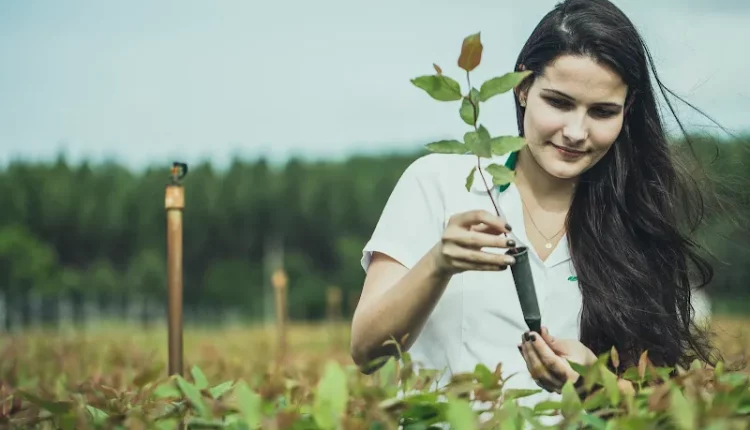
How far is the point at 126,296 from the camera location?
55562 millimetres

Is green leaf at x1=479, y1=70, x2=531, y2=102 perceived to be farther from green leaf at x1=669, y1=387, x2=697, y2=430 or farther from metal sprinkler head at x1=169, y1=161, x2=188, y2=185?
metal sprinkler head at x1=169, y1=161, x2=188, y2=185

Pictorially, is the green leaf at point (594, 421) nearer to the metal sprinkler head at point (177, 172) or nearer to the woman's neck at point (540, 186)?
the woman's neck at point (540, 186)

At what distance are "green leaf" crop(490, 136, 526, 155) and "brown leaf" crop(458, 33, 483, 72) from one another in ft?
0.48

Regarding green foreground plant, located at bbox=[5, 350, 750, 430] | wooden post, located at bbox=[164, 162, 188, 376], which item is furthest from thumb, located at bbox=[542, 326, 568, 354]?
wooden post, located at bbox=[164, 162, 188, 376]

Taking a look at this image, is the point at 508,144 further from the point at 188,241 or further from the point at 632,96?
the point at 188,241

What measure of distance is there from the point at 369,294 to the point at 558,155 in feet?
1.89

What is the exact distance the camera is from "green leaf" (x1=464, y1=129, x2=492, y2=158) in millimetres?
1859

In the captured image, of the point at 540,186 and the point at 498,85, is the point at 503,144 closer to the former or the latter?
the point at 498,85

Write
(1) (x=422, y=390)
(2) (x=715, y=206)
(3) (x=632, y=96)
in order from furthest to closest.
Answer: (2) (x=715, y=206)
(3) (x=632, y=96)
(1) (x=422, y=390)

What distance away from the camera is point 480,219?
1.80 m

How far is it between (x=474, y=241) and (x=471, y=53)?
346 mm

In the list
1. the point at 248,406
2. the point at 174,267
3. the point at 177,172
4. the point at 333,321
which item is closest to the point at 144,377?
the point at 248,406

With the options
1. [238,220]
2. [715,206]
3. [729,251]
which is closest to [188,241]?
[238,220]

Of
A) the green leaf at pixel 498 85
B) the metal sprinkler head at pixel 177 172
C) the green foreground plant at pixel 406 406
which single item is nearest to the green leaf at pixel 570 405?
the green foreground plant at pixel 406 406
